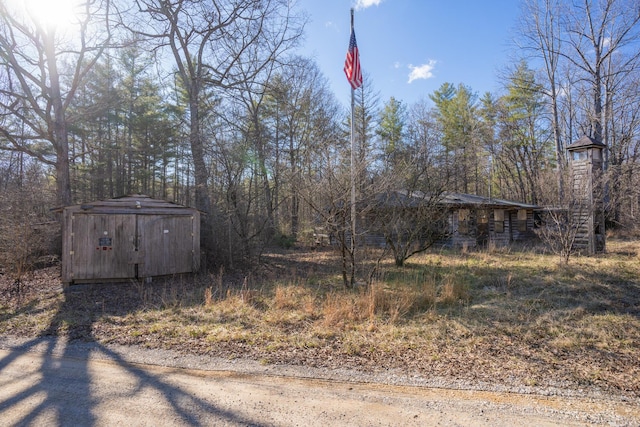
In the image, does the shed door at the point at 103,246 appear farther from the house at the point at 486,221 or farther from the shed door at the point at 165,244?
the house at the point at 486,221

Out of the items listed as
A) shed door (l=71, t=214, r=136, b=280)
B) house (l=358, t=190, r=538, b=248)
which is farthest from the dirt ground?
house (l=358, t=190, r=538, b=248)

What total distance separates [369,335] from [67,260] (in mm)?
8322

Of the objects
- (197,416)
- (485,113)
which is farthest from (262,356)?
(485,113)

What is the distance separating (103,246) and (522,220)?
21420 mm

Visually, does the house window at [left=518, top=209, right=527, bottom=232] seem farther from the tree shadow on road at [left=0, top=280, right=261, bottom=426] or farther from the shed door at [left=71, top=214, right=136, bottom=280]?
the tree shadow on road at [left=0, top=280, right=261, bottom=426]

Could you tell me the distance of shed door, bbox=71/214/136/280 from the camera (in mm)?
8992

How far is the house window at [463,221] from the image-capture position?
17.2m

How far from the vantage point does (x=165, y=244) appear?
33.2ft

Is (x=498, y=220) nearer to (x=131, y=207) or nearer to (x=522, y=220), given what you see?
(x=522, y=220)

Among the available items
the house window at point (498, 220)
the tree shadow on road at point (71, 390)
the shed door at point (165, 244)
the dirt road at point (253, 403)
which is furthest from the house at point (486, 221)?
the tree shadow on road at point (71, 390)

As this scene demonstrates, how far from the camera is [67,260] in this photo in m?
8.82

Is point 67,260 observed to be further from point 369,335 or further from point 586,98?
point 586,98

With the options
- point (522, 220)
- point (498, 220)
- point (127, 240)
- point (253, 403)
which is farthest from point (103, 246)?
point (522, 220)

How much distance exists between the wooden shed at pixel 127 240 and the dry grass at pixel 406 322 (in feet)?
2.27
